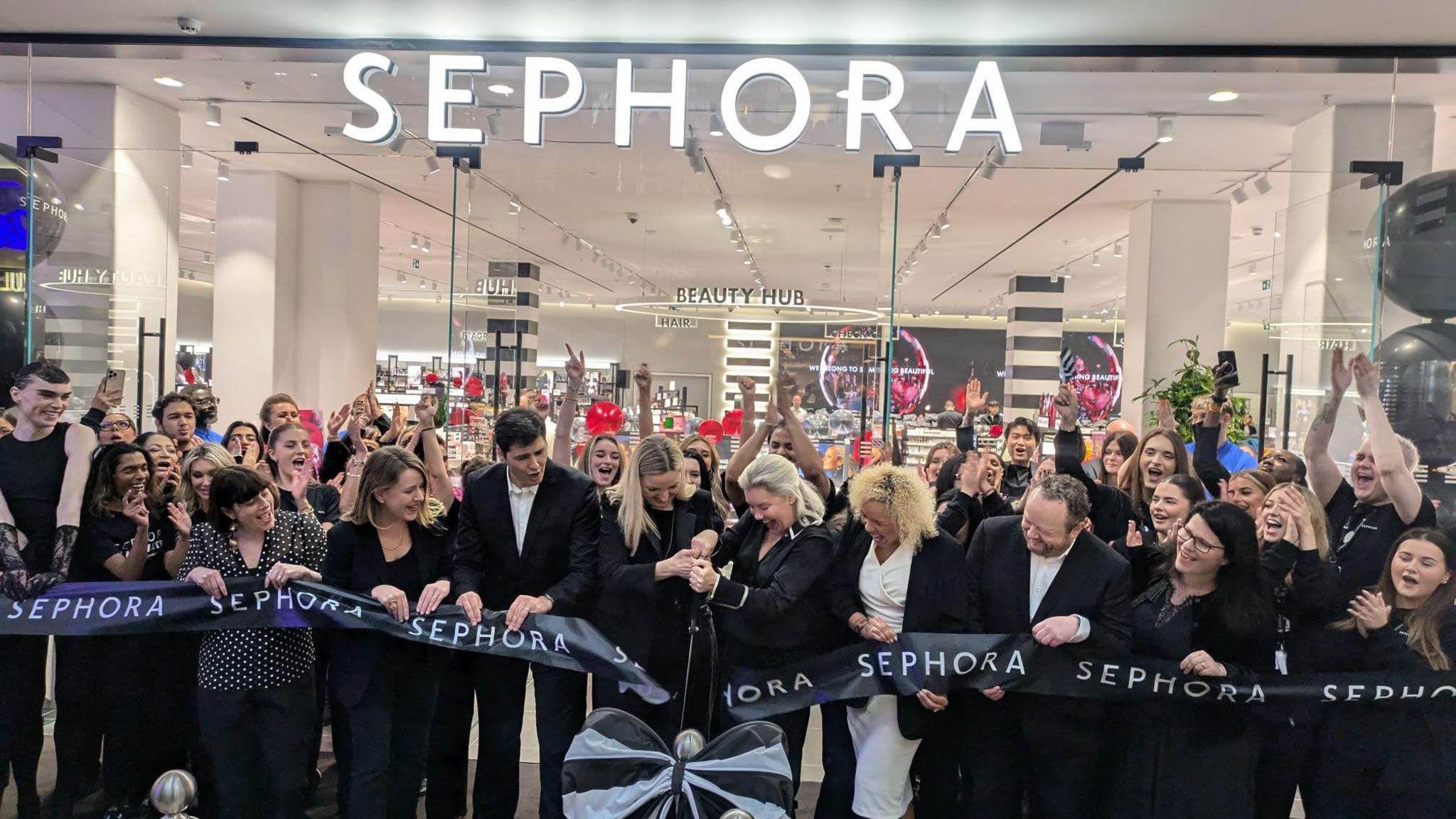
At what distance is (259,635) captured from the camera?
309 centimetres

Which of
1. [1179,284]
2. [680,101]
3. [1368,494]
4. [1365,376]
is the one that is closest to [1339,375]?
[1365,376]

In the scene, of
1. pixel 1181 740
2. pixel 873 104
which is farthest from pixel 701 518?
pixel 873 104

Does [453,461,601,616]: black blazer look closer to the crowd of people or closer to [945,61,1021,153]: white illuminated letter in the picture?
the crowd of people

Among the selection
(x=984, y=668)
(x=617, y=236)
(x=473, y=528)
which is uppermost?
(x=617, y=236)

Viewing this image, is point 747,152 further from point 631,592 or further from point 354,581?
point 354,581

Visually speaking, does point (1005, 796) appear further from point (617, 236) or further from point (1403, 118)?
point (1403, 118)

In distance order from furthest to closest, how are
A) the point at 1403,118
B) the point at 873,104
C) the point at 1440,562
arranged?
the point at 1403,118, the point at 873,104, the point at 1440,562

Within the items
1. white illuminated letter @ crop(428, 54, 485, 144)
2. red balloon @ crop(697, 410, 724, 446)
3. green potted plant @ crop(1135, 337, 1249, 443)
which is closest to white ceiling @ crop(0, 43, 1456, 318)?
white illuminated letter @ crop(428, 54, 485, 144)

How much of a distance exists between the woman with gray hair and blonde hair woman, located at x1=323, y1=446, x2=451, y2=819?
978 millimetres

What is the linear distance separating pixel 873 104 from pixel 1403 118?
384cm

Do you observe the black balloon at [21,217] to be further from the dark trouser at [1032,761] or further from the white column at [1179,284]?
the white column at [1179,284]

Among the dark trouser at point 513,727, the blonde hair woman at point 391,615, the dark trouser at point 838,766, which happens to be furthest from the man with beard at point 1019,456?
the blonde hair woman at point 391,615

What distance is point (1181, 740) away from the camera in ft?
9.87

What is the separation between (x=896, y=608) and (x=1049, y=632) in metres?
0.49
